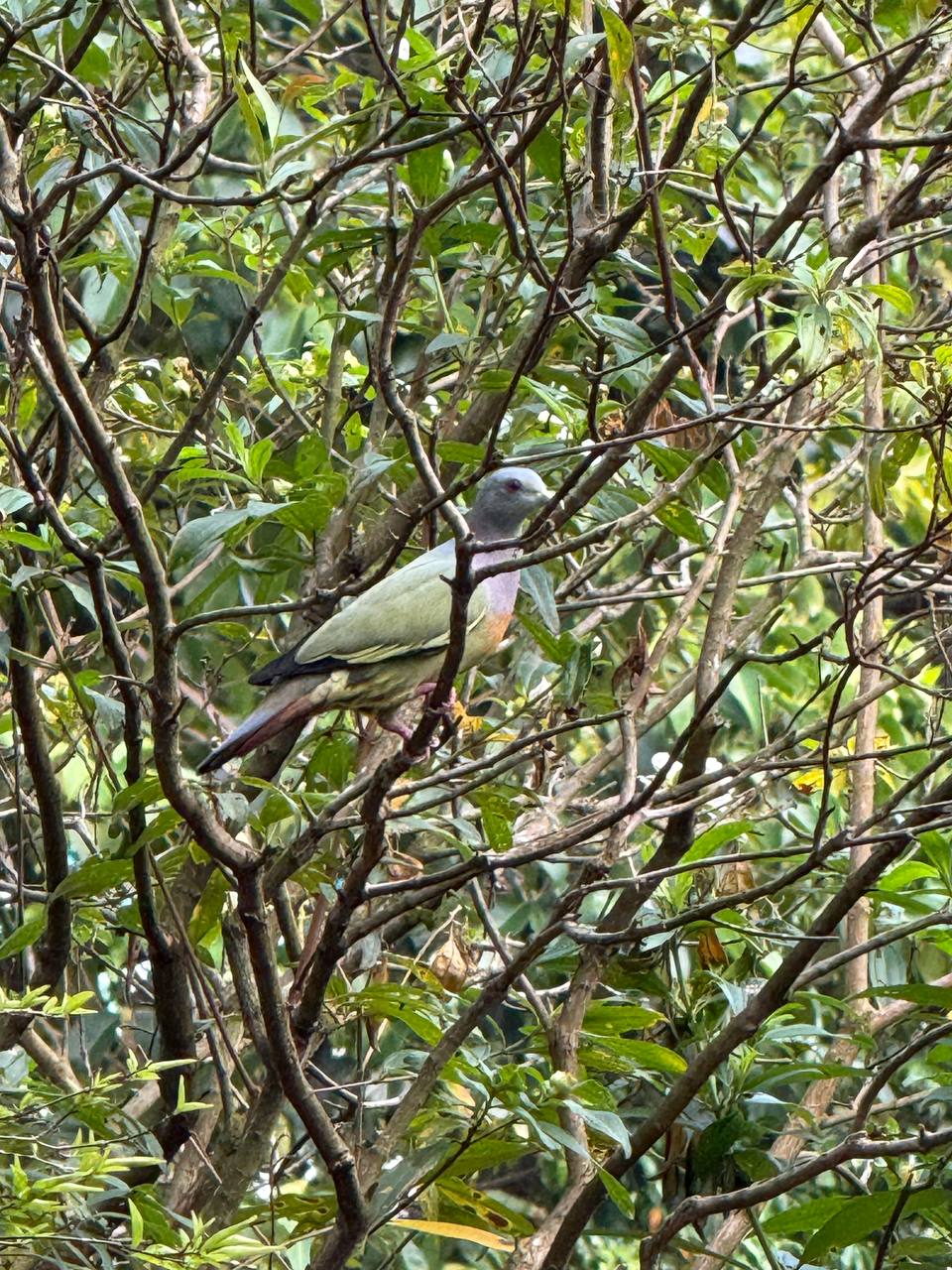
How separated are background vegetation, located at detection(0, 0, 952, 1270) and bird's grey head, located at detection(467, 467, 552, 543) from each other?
0.12 metres

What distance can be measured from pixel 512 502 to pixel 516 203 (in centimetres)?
188

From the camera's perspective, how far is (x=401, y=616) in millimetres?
4398

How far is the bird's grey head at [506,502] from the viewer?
484 centimetres

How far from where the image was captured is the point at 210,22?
15.6 ft

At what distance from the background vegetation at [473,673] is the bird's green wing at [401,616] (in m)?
0.16

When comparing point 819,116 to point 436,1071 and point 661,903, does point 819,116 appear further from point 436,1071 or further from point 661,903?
point 436,1071

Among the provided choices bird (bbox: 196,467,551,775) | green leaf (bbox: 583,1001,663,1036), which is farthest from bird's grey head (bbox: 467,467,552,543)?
green leaf (bbox: 583,1001,663,1036)

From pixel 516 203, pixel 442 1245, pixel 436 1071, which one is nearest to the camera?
pixel 516 203

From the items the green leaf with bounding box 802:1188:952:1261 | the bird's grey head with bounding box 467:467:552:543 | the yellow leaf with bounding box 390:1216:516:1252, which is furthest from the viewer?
the bird's grey head with bounding box 467:467:552:543

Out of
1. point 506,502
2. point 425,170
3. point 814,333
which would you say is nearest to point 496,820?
point 814,333

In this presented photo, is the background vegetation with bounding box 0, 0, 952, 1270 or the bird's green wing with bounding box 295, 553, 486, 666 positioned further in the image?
the bird's green wing with bounding box 295, 553, 486, 666

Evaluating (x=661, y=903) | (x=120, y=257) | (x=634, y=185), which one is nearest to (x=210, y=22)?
(x=120, y=257)

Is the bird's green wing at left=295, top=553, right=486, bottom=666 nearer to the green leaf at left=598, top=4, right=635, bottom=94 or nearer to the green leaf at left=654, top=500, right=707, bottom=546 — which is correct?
the green leaf at left=654, top=500, right=707, bottom=546

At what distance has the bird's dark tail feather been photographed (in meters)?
3.89
